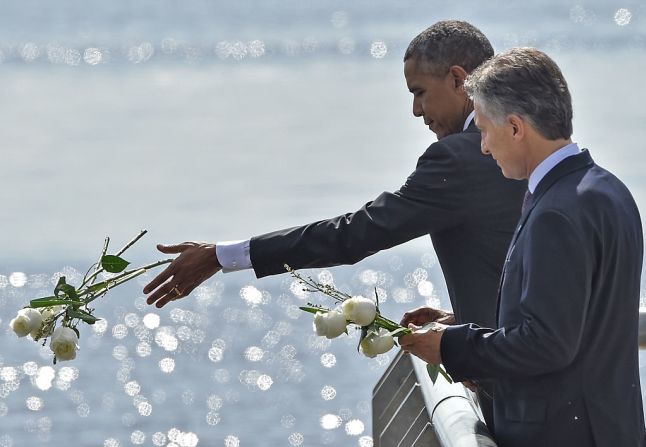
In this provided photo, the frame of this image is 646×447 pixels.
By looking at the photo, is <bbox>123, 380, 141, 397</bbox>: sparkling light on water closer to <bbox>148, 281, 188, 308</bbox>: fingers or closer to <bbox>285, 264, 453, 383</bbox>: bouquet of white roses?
<bbox>148, 281, 188, 308</bbox>: fingers

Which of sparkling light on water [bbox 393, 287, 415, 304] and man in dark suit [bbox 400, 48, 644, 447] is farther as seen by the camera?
sparkling light on water [bbox 393, 287, 415, 304]

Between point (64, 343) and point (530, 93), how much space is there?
131cm

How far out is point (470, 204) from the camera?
12.9 ft

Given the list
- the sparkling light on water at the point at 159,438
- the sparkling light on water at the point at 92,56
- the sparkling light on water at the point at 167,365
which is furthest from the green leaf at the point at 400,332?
the sparkling light on water at the point at 92,56

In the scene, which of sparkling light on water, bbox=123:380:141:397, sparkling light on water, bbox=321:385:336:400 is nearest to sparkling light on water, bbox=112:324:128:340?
sparkling light on water, bbox=123:380:141:397

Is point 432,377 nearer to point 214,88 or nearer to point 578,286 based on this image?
point 578,286

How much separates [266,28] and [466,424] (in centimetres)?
2828

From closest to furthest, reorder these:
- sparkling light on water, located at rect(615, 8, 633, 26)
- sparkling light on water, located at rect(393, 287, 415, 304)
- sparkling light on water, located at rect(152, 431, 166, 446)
A: sparkling light on water, located at rect(152, 431, 166, 446), sparkling light on water, located at rect(393, 287, 415, 304), sparkling light on water, located at rect(615, 8, 633, 26)

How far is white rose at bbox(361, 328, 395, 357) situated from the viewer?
350cm

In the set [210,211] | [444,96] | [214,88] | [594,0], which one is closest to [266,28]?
[214,88]

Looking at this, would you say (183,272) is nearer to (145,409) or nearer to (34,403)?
(145,409)

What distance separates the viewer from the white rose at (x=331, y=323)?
138 inches

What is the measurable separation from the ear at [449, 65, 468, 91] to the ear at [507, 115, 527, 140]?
93 cm

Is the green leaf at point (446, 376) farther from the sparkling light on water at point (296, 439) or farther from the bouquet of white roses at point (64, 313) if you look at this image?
the sparkling light on water at point (296, 439)
